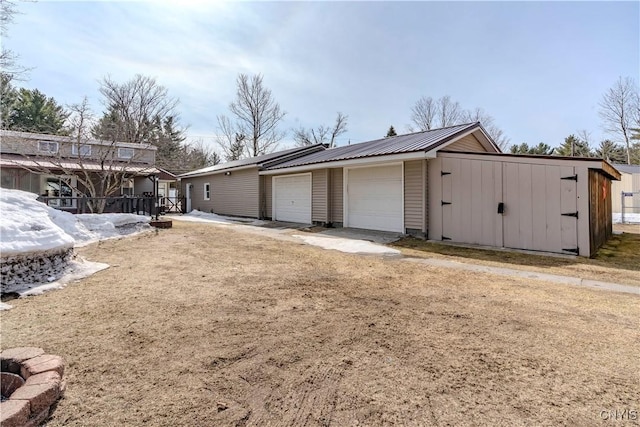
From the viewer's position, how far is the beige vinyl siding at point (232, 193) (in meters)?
17.0

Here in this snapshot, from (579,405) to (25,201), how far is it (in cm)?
695

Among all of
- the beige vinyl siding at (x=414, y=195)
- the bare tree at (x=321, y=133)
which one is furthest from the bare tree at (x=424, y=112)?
the beige vinyl siding at (x=414, y=195)

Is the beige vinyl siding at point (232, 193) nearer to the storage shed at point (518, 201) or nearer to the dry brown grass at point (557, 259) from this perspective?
the dry brown grass at point (557, 259)

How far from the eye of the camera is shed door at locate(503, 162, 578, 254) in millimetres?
7379

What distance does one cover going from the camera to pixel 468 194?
886 cm

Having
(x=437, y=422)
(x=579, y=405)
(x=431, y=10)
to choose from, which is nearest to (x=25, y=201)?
(x=437, y=422)

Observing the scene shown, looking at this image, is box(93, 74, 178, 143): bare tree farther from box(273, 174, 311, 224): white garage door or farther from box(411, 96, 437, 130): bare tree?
box(411, 96, 437, 130): bare tree

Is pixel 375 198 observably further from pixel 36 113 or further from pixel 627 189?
pixel 36 113

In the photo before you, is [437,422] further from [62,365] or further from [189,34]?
[189,34]

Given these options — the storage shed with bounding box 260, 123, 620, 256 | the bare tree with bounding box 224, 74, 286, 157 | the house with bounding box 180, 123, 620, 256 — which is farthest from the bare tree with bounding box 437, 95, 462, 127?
the house with bounding box 180, 123, 620, 256

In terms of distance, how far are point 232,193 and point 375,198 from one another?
10486 mm

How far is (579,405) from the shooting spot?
202 cm

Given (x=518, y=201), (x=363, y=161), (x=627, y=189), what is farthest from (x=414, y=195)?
(x=627, y=189)

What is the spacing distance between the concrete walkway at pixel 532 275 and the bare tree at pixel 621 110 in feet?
110
